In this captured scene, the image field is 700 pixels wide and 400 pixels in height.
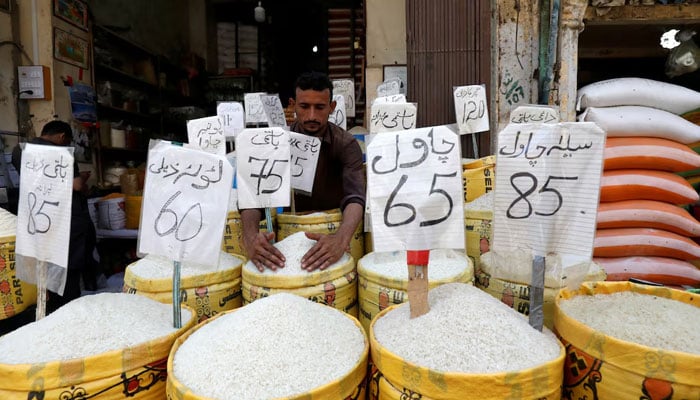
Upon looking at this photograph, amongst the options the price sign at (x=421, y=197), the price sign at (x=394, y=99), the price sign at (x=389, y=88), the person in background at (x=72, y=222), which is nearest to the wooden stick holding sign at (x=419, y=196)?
the price sign at (x=421, y=197)

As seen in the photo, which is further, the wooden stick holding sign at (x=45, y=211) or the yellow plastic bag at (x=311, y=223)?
the yellow plastic bag at (x=311, y=223)

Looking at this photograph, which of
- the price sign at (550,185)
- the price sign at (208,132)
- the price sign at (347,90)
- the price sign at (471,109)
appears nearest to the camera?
the price sign at (550,185)

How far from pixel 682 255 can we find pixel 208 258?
208 cm

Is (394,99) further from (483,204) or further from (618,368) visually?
(618,368)

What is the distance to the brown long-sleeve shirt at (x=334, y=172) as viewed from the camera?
1.68m

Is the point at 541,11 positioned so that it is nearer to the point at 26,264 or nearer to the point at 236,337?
the point at 236,337

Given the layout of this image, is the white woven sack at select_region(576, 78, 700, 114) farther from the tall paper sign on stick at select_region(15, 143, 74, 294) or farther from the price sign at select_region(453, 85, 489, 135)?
the tall paper sign on stick at select_region(15, 143, 74, 294)

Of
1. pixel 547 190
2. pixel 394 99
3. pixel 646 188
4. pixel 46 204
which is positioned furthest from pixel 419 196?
pixel 394 99

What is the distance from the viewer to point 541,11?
2619 millimetres

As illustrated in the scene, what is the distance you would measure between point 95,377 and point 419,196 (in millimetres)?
707

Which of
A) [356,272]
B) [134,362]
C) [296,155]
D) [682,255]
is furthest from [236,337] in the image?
[682,255]

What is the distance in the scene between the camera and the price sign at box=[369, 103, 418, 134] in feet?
7.80

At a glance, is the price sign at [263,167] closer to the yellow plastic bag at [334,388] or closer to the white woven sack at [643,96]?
the yellow plastic bag at [334,388]

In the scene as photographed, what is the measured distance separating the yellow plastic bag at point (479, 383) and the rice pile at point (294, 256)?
1.65 ft
